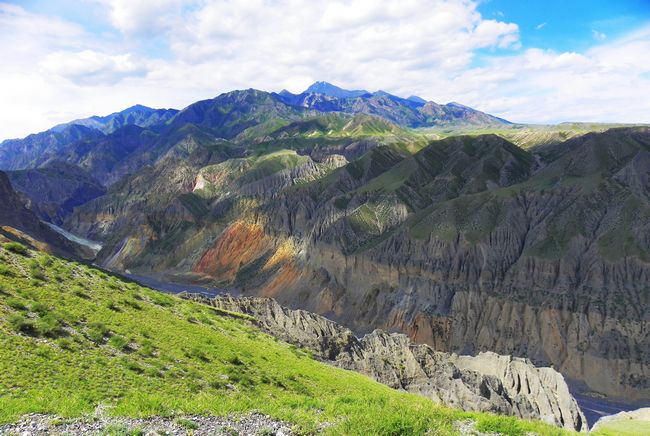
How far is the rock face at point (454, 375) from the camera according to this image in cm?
3741

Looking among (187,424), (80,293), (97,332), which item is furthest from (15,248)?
(187,424)

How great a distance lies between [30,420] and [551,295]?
242ft

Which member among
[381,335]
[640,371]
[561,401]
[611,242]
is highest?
[611,242]

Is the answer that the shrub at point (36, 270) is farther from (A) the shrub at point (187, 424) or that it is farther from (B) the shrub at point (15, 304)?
(A) the shrub at point (187, 424)

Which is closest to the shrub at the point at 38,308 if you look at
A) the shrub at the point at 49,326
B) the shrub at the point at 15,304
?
the shrub at the point at 15,304

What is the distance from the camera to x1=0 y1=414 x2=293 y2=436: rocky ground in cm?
1427

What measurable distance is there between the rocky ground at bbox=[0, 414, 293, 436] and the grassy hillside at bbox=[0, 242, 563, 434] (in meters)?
0.47

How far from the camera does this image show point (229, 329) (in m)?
35.6

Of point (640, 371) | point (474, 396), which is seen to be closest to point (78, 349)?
point (474, 396)

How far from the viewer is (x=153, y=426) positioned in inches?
606

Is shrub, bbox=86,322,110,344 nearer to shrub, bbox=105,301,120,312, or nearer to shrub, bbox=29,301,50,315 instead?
shrub, bbox=29,301,50,315

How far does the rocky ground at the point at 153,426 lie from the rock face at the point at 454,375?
820 inches

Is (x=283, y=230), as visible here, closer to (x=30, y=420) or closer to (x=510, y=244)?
(x=510, y=244)

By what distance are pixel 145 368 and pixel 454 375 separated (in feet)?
90.1
